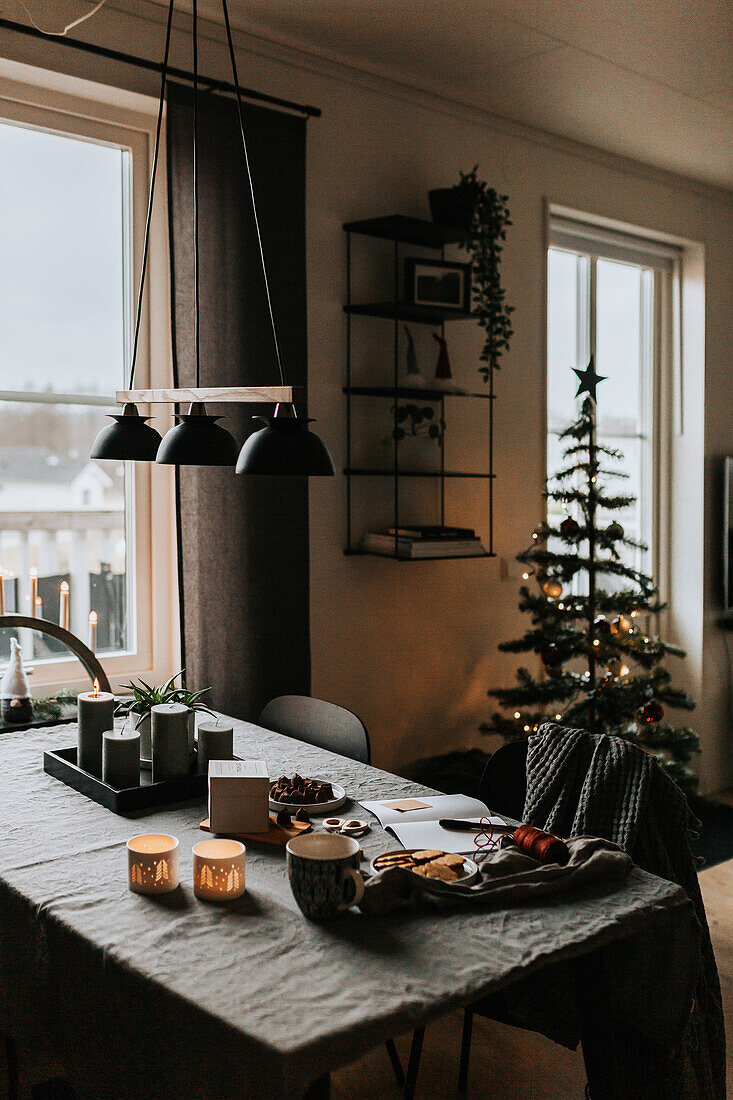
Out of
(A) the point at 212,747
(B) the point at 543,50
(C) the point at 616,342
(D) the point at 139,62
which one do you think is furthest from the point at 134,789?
(C) the point at 616,342

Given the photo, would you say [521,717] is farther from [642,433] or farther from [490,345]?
[642,433]

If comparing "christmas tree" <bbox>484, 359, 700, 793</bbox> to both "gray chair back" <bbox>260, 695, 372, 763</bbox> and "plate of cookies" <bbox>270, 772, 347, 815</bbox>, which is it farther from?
"plate of cookies" <bbox>270, 772, 347, 815</bbox>

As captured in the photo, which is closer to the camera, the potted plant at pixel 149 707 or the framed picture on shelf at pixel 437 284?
the potted plant at pixel 149 707

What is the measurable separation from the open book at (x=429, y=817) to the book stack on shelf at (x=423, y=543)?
1326 mm

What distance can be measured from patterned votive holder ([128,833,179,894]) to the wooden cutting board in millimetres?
228

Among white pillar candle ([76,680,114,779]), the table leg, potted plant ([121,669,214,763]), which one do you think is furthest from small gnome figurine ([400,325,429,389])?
the table leg

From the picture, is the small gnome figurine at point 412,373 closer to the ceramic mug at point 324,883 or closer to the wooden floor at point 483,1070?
the wooden floor at point 483,1070

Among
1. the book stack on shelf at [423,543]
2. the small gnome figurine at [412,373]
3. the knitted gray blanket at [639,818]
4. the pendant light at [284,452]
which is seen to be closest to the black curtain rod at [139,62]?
the small gnome figurine at [412,373]

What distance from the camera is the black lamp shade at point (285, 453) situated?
5.70 ft

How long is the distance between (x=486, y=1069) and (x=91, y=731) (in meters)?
1.30

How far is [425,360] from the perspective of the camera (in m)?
3.59

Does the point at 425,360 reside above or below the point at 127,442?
above

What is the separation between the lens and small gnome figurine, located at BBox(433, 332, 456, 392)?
135 inches

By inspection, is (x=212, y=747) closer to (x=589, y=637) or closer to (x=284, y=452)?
(x=284, y=452)
